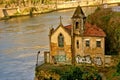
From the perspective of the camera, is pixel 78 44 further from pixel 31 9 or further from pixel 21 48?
pixel 31 9

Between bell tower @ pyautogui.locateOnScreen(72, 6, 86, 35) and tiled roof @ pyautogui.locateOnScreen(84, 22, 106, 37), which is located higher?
bell tower @ pyautogui.locateOnScreen(72, 6, 86, 35)

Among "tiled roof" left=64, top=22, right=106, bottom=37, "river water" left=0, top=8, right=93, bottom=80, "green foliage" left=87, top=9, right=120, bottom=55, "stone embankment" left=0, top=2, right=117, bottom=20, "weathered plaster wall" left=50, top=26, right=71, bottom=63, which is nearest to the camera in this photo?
"tiled roof" left=64, top=22, right=106, bottom=37

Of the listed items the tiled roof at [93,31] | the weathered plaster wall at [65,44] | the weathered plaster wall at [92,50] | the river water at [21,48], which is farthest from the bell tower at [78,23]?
the river water at [21,48]

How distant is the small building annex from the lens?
23750mm

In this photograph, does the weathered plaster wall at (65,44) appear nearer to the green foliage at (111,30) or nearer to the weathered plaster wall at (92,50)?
the weathered plaster wall at (92,50)

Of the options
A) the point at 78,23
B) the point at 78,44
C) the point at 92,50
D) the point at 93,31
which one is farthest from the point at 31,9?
the point at 92,50

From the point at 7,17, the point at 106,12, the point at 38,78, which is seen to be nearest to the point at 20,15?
the point at 7,17

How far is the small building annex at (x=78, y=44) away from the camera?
23750mm

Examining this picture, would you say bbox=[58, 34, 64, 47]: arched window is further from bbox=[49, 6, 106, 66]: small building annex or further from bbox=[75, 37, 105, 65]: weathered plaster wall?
bbox=[75, 37, 105, 65]: weathered plaster wall

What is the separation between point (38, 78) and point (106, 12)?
7373 millimetres

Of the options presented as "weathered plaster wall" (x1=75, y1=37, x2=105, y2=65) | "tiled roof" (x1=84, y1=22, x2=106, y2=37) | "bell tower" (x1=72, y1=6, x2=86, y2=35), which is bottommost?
"weathered plaster wall" (x1=75, y1=37, x2=105, y2=65)

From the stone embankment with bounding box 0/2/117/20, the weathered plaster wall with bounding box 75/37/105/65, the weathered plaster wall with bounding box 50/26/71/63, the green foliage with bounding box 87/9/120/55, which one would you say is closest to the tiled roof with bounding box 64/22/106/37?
the weathered plaster wall with bounding box 75/37/105/65

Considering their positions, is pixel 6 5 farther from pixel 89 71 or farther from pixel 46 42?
pixel 89 71

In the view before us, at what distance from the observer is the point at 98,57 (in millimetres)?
23781
